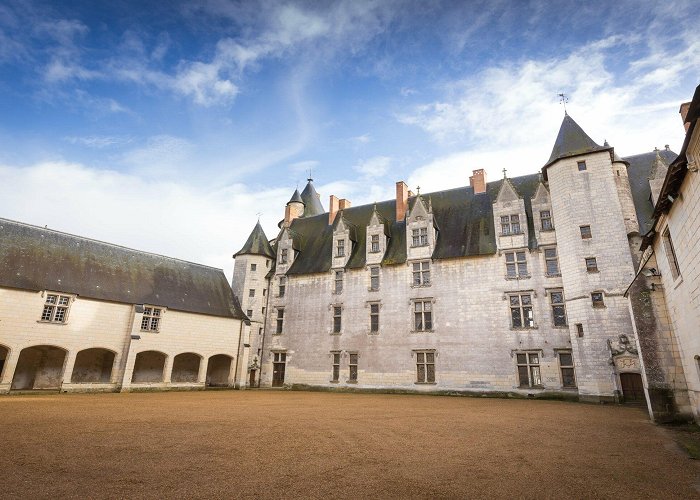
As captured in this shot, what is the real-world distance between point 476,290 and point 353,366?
27.3ft

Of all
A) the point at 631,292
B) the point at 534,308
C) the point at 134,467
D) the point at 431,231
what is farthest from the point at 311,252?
the point at 134,467

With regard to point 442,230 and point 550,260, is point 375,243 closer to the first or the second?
→ point 442,230

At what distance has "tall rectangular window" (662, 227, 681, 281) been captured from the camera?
8.89 meters

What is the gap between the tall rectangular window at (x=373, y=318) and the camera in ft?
72.1

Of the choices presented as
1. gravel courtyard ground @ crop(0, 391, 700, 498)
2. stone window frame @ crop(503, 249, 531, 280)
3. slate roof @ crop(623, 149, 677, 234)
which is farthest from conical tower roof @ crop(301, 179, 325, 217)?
gravel courtyard ground @ crop(0, 391, 700, 498)

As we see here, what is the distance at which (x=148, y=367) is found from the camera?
74.3 ft

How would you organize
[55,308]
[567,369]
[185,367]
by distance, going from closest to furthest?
[567,369], [55,308], [185,367]

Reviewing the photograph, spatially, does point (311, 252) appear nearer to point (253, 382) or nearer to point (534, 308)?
point (253, 382)

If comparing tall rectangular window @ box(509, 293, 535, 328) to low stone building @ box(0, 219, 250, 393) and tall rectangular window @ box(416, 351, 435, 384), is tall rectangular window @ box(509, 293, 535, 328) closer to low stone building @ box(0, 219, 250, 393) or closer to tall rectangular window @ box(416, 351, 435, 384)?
tall rectangular window @ box(416, 351, 435, 384)

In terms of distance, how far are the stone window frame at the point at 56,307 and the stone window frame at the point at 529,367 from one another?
72.7 feet

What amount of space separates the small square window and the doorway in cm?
1781

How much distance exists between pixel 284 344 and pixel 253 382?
338 cm

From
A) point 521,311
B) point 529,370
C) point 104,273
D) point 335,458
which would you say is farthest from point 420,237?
point 104,273

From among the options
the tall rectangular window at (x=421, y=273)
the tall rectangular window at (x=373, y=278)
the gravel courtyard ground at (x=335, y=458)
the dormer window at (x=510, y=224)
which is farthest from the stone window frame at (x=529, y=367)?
the tall rectangular window at (x=373, y=278)
